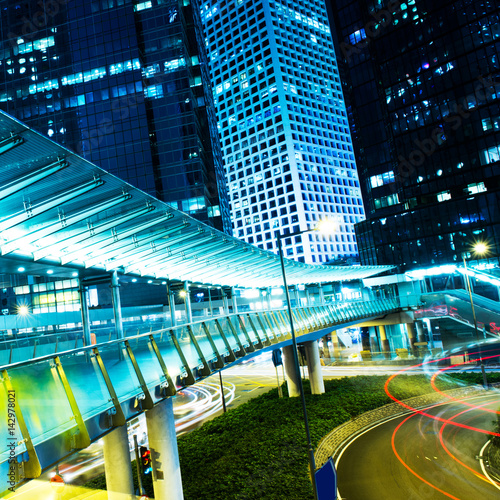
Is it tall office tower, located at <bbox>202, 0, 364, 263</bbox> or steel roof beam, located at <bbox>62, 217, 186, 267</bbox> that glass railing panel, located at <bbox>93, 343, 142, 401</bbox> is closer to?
steel roof beam, located at <bbox>62, 217, 186, 267</bbox>

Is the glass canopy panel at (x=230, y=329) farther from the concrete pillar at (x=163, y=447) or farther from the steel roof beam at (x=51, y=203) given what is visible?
the steel roof beam at (x=51, y=203)

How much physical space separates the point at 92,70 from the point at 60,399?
6784cm

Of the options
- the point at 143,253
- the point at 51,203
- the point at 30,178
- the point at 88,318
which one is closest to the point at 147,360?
the point at 30,178

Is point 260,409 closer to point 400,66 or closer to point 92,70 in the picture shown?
point 92,70

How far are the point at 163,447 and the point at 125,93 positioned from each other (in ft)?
194

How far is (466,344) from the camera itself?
3700 cm

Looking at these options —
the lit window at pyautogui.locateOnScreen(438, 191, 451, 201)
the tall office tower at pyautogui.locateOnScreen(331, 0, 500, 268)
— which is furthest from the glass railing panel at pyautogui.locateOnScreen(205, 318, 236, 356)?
the lit window at pyautogui.locateOnScreen(438, 191, 451, 201)

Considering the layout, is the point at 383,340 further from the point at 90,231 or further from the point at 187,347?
the point at 187,347

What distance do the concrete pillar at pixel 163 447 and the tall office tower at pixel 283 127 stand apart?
86.8 metres

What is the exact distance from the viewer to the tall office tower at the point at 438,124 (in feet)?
194

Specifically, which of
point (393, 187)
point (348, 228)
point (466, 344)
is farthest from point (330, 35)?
point (466, 344)

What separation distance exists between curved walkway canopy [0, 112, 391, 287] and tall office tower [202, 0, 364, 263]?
269ft

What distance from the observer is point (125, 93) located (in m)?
61.3

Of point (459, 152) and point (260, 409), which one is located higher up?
point (459, 152)
